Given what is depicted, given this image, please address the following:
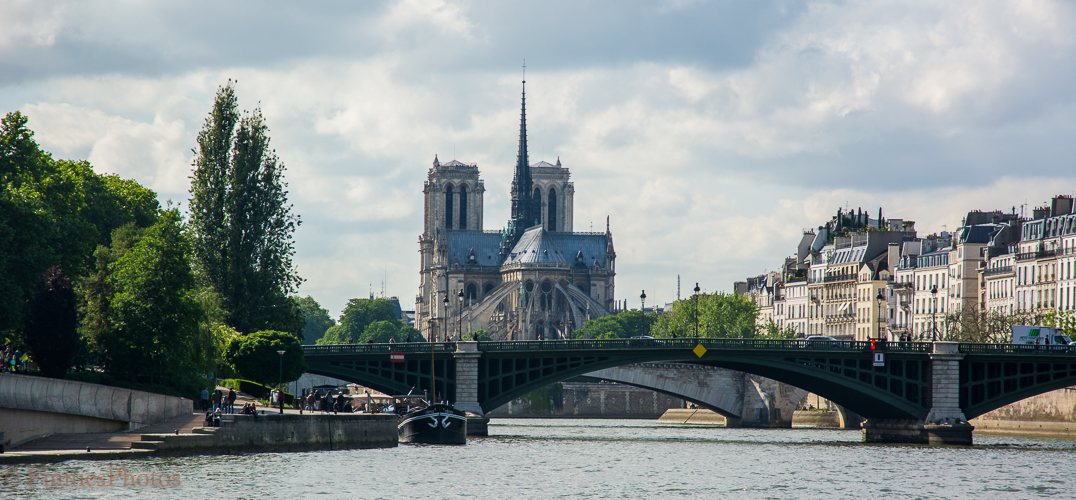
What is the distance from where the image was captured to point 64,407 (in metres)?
48.0

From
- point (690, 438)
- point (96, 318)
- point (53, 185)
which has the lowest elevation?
point (690, 438)

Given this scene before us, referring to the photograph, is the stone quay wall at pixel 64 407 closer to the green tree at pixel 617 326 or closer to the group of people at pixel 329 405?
the group of people at pixel 329 405

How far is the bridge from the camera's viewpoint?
74312 mm

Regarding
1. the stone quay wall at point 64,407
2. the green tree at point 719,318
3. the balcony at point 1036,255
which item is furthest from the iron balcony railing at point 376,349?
the green tree at point 719,318

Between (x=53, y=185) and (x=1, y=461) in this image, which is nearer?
(x=1, y=461)

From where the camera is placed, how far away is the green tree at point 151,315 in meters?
56.0

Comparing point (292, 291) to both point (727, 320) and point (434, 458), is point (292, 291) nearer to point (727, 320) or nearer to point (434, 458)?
point (434, 458)

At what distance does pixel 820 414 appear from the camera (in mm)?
102500

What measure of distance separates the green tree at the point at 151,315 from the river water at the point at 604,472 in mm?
6104

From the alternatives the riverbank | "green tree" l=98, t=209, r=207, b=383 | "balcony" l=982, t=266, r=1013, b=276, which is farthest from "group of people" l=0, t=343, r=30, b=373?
Result: "balcony" l=982, t=266, r=1013, b=276

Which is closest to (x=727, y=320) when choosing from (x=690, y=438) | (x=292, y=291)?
(x=690, y=438)

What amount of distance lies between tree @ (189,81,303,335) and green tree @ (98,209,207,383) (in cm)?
1412

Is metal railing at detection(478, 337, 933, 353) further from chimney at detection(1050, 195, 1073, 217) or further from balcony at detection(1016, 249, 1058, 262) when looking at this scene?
chimney at detection(1050, 195, 1073, 217)

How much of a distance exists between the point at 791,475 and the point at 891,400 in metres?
22.0
